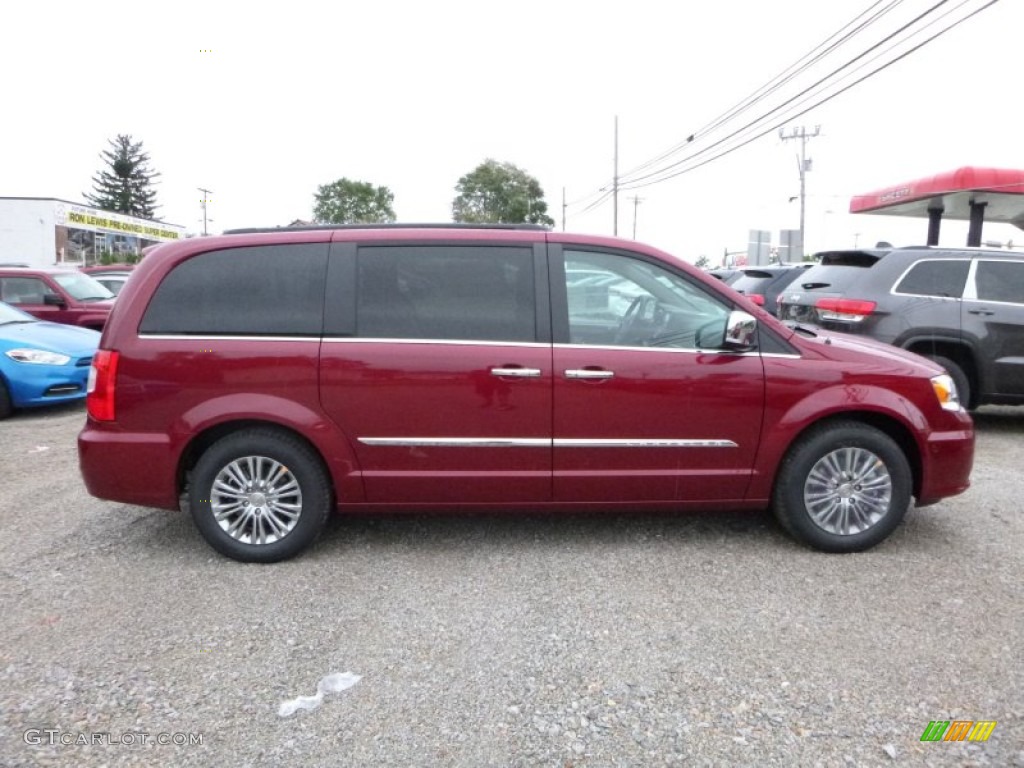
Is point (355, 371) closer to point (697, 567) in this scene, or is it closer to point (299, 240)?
point (299, 240)

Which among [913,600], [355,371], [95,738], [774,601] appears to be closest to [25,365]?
[355,371]

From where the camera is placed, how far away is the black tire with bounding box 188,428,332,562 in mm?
3955

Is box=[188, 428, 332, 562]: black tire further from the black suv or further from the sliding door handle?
the black suv

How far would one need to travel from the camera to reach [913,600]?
363 centimetres

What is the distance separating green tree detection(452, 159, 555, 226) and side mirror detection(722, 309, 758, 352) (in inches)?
2676

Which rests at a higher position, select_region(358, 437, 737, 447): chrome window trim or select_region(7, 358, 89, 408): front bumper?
select_region(358, 437, 737, 447): chrome window trim

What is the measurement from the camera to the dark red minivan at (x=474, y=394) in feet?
12.9

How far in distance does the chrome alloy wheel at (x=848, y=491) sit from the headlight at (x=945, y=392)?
51 centimetres

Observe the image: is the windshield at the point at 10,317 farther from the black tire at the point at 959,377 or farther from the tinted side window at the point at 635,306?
the black tire at the point at 959,377

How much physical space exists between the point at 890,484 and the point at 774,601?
107cm

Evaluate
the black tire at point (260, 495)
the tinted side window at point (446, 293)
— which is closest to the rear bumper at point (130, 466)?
the black tire at point (260, 495)

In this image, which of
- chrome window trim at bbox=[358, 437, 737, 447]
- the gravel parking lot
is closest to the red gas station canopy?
the gravel parking lot

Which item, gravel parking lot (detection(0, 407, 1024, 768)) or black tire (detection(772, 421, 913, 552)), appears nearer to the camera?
gravel parking lot (detection(0, 407, 1024, 768))

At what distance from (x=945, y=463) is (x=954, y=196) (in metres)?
11.4
